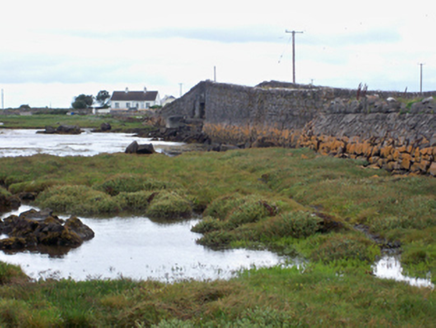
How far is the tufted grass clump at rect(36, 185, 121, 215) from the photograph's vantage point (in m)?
13.9

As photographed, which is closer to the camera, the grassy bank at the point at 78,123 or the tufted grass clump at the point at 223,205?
the tufted grass clump at the point at 223,205

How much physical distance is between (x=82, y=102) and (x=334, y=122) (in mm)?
108235

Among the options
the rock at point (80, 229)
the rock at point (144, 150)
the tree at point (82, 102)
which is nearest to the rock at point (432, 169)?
the rock at point (80, 229)

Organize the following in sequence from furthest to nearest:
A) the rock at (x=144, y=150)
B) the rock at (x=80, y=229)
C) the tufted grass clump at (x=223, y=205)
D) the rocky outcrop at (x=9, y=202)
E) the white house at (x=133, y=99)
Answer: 1. the white house at (x=133, y=99)
2. the rock at (x=144, y=150)
3. the rocky outcrop at (x=9, y=202)
4. the tufted grass clump at (x=223, y=205)
5. the rock at (x=80, y=229)

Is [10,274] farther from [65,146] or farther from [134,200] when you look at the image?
[65,146]

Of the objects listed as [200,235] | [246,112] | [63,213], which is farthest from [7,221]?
[246,112]

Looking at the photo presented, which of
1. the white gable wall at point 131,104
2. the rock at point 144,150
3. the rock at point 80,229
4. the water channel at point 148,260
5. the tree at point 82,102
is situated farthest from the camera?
the white gable wall at point 131,104

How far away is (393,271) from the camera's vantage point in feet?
26.6

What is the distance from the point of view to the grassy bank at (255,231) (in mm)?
5617

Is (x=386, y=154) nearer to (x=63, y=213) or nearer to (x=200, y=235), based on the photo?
(x=200, y=235)

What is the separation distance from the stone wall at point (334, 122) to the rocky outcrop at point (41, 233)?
9280 millimetres

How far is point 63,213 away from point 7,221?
2.27 m

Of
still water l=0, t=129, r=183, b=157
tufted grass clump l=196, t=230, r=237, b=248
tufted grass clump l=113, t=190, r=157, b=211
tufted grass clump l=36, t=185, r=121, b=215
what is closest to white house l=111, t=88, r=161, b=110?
still water l=0, t=129, r=183, b=157

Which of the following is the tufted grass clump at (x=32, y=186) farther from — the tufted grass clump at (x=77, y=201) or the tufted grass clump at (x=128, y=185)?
the tufted grass clump at (x=128, y=185)
